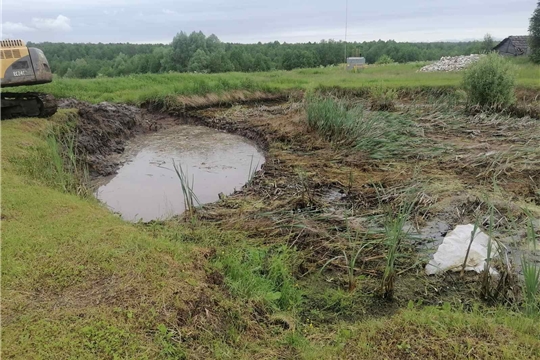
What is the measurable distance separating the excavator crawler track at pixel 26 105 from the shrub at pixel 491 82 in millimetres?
9465

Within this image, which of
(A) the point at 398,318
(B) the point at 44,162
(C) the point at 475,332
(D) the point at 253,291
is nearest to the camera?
(C) the point at 475,332

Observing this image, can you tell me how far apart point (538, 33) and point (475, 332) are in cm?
2436

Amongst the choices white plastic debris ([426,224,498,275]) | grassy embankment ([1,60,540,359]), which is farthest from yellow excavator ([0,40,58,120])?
white plastic debris ([426,224,498,275])

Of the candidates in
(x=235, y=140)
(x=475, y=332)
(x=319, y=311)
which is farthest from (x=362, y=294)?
(x=235, y=140)

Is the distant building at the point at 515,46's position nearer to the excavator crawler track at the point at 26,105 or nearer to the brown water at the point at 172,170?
the brown water at the point at 172,170

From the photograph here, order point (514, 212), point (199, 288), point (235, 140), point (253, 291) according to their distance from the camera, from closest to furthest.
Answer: point (199, 288) → point (253, 291) → point (514, 212) → point (235, 140)

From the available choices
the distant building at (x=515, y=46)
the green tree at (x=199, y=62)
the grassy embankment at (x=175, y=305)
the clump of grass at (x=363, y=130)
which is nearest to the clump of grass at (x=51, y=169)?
the grassy embankment at (x=175, y=305)

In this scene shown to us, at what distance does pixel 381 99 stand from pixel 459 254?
808 centimetres

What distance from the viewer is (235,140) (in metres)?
9.62

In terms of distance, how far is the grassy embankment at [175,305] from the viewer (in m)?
2.33

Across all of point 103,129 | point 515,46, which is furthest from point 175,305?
point 515,46

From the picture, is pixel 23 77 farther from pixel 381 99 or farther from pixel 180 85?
pixel 381 99

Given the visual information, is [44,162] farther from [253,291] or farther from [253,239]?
[253,291]

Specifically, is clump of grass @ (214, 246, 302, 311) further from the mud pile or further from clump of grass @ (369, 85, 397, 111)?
clump of grass @ (369, 85, 397, 111)
